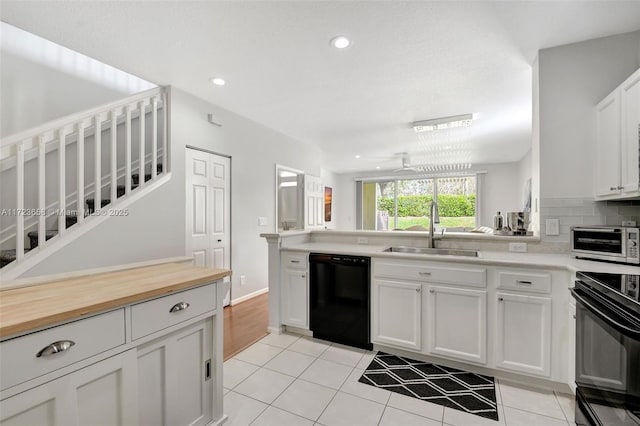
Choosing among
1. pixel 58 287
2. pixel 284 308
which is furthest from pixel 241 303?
pixel 58 287

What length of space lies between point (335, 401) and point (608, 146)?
2.64 meters

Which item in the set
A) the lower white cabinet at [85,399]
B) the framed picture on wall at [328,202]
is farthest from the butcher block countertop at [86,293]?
the framed picture on wall at [328,202]

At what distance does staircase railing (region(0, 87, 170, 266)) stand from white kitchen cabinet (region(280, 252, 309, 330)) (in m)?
1.68

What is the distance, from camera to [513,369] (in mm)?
1991

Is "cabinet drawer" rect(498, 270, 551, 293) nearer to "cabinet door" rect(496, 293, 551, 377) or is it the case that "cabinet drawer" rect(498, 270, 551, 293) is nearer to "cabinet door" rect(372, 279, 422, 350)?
"cabinet door" rect(496, 293, 551, 377)

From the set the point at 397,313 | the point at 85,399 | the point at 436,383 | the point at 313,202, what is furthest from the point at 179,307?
the point at 313,202

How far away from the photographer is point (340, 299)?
2.59 m

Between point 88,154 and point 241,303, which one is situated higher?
point 88,154

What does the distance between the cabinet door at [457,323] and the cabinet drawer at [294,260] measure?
45.5 inches

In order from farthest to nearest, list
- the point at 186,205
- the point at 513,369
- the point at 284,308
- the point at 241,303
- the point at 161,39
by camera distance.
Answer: the point at 241,303, the point at 186,205, the point at 284,308, the point at 161,39, the point at 513,369

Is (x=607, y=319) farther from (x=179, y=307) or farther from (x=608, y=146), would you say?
(x=179, y=307)

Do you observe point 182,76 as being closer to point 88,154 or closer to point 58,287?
point 88,154

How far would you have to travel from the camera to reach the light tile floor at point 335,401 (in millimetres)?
1685

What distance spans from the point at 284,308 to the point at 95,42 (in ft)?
9.16
